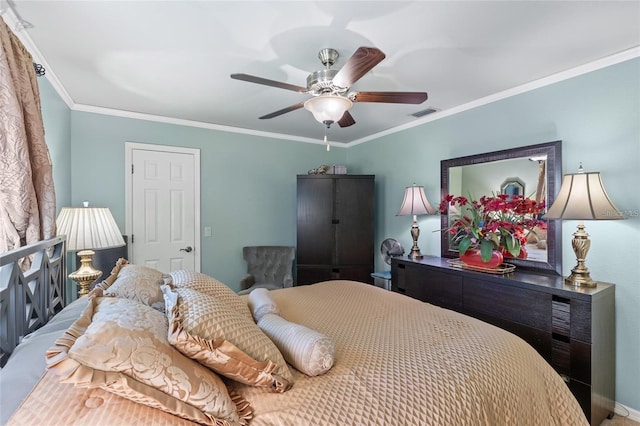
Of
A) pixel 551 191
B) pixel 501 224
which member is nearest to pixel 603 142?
pixel 551 191

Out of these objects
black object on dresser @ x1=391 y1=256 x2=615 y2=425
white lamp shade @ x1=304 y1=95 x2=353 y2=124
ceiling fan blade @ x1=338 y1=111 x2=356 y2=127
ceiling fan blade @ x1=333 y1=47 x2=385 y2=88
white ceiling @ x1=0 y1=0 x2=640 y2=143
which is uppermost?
white ceiling @ x1=0 y1=0 x2=640 y2=143

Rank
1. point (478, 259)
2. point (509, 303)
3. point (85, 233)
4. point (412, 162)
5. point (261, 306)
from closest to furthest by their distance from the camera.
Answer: point (261, 306) < point (85, 233) < point (509, 303) < point (478, 259) < point (412, 162)

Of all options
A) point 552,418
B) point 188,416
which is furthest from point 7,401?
point 552,418

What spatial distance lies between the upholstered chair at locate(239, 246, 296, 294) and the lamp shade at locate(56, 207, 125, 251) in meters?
1.70

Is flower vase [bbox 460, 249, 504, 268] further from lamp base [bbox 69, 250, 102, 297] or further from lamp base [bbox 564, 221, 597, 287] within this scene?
lamp base [bbox 69, 250, 102, 297]

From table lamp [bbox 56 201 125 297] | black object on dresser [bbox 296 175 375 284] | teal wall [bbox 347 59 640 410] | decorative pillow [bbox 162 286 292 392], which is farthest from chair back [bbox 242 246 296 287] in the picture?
decorative pillow [bbox 162 286 292 392]

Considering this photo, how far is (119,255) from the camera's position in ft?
9.48

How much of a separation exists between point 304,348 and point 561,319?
5.89 feet

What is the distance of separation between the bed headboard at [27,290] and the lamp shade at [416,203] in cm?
283

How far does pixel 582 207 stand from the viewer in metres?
1.91

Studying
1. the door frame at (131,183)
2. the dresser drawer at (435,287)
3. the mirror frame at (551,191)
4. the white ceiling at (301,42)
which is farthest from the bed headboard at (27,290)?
the mirror frame at (551,191)

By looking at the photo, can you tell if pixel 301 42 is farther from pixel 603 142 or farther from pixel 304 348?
pixel 603 142

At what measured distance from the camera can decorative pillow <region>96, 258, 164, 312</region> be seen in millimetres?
1331

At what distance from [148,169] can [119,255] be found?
98 centimetres
